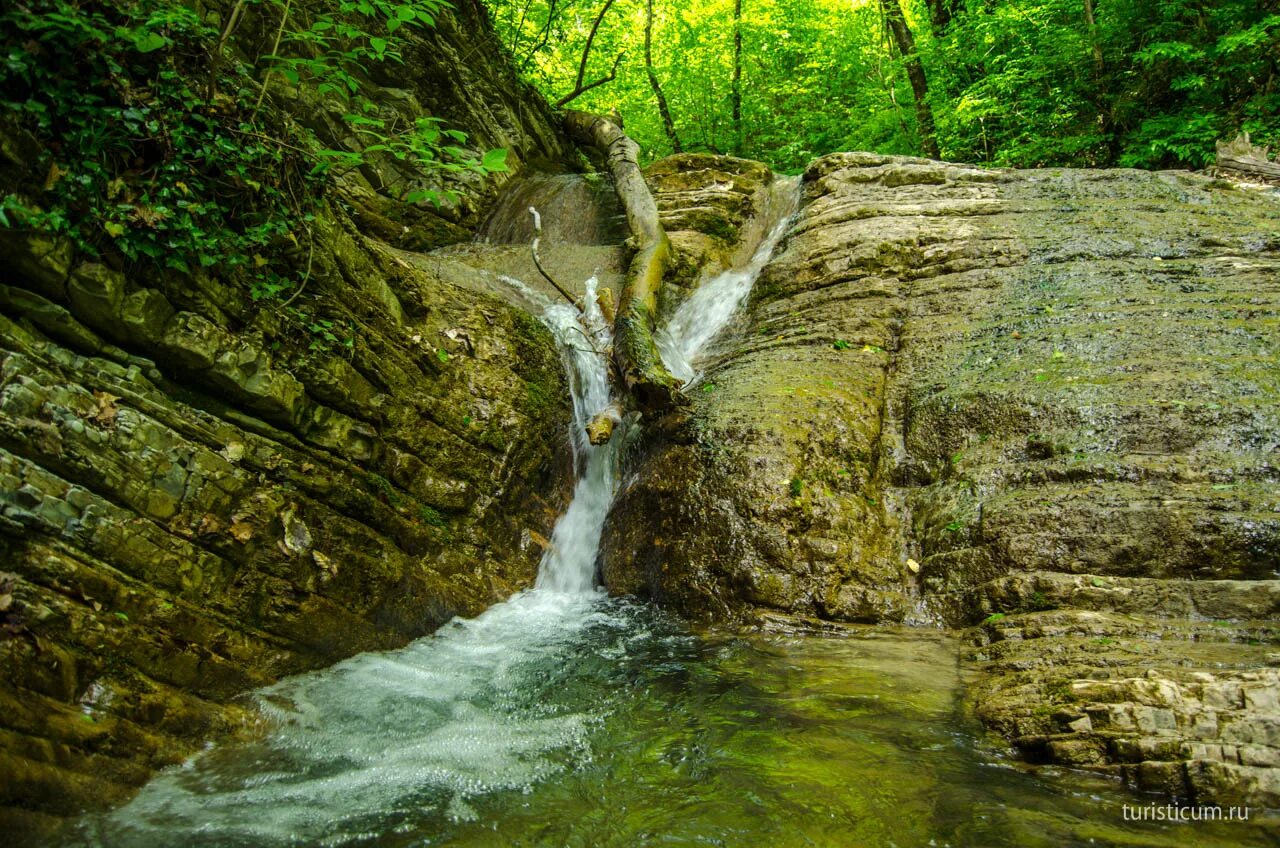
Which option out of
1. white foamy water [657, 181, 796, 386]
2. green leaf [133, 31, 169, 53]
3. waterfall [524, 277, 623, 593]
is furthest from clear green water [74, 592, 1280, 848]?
white foamy water [657, 181, 796, 386]

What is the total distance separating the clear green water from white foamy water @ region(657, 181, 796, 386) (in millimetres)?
4115

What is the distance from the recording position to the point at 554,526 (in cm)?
681

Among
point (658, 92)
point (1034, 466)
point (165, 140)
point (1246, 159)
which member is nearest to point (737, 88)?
point (658, 92)

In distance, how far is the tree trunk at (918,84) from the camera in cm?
1402

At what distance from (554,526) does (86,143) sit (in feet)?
14.8

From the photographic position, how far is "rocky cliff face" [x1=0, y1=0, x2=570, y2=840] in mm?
3141

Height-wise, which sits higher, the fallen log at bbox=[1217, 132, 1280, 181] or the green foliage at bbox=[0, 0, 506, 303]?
the fallen log at bbox=[1217, 132, 1280, 181]

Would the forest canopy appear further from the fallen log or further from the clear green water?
the clear green water

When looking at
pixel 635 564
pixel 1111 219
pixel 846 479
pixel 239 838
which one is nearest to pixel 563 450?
pixel 635 564

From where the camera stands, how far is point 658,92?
18312 mm

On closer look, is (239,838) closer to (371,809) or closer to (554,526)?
(371,809)

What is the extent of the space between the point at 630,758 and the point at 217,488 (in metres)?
2.84

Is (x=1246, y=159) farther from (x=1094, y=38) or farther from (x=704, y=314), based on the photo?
(x=704, y=314)

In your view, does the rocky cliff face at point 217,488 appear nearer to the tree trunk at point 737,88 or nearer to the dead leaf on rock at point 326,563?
the dead leaf on rock at point 326,563
